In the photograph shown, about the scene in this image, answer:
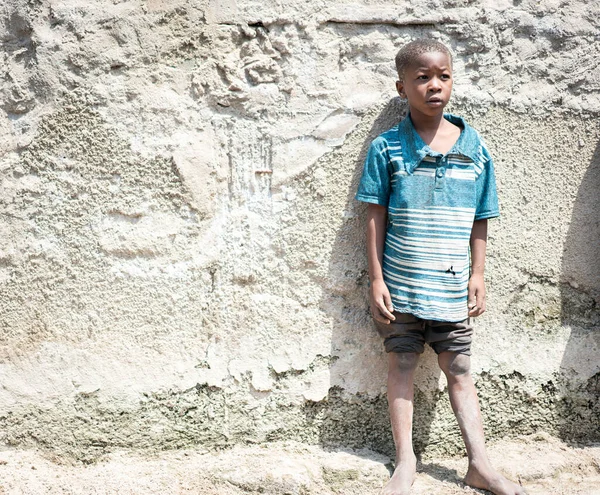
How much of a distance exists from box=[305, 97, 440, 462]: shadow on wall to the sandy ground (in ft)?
0.27

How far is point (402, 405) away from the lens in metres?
2.33

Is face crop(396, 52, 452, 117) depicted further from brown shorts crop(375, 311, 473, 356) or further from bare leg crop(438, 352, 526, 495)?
bare leg crop(438, 352, 526, 495)

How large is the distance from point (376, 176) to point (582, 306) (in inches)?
35.4

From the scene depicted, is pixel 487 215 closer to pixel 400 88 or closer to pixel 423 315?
pixel 423 315

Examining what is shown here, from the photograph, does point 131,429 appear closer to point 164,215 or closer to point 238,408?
point 238,408

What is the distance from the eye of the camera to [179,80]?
7.53 ft

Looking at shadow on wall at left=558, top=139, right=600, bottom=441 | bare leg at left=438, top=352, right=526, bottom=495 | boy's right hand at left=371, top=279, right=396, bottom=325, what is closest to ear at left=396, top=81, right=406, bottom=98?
boy's right hand at left=371, top=279, right=396, bottom=325

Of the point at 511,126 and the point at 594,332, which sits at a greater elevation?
the point at 511,126

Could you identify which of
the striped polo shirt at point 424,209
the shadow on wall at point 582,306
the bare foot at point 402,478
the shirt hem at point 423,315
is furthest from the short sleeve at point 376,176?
the bare foot at point 402,478

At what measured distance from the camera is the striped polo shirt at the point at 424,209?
2271 millimetres

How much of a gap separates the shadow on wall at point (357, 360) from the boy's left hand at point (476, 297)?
0.22m

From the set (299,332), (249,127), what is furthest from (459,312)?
(249,127)

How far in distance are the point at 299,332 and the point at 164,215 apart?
1.88ft

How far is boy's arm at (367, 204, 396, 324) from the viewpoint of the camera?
7.53ft
